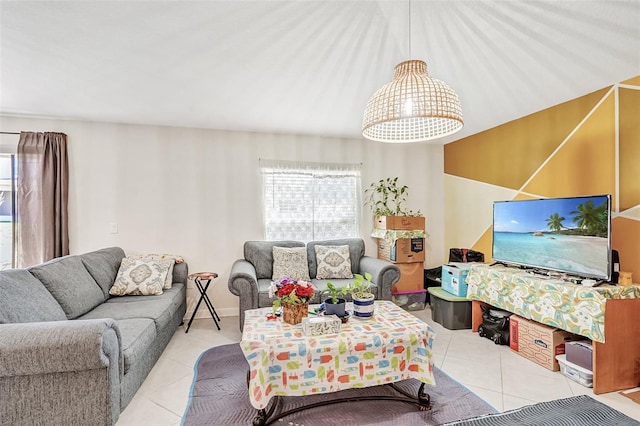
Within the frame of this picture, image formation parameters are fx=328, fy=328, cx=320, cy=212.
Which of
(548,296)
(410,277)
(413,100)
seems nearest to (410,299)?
(410,277)

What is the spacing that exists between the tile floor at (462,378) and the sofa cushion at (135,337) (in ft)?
0.99

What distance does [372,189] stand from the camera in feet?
15.3

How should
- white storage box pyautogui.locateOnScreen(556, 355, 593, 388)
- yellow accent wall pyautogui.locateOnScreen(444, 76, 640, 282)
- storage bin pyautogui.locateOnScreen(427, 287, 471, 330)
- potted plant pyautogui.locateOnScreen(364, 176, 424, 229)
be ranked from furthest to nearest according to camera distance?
potted plant pyautogui.locateOnScreen(364, 176, 424, 229) < storage bin pyautogui.locateOnScreen(427, 287, 471, 330) < yellow accent wall pyautogui.locateOnScreen(444, 76, 640, 282) < white storage box pyautogui.locateOnScreen(556, 355, 593, 388)

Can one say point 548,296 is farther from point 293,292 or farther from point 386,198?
point 386,198

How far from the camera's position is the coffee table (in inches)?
76.8

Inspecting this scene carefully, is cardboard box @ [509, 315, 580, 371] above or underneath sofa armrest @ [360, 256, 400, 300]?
underneath

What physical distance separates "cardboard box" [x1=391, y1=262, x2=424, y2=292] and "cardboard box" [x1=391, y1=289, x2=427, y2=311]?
2.0 inches

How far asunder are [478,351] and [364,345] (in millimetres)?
1612

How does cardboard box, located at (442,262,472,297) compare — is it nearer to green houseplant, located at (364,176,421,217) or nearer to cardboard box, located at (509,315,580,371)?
cardboard box, located at (509,315,580,371)

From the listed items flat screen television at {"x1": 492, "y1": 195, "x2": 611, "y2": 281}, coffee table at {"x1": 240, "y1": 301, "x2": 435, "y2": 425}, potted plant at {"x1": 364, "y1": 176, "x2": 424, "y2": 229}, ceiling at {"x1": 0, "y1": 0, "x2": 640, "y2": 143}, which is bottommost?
coffee table at {"x1": 240, "y1": 301, "x2": 435, "y2": 425}

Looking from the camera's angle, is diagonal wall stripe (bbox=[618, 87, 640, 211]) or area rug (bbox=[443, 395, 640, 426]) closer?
area rug (bbox=[443, 395, 640, 426])

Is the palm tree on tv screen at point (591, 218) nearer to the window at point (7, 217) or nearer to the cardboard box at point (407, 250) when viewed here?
the cardboard box at point (407, 250)

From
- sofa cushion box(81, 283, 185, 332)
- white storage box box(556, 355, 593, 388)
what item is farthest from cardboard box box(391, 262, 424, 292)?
sofa cushion box(81, 283, 185, 332)

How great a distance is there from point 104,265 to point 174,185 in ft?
3.92
